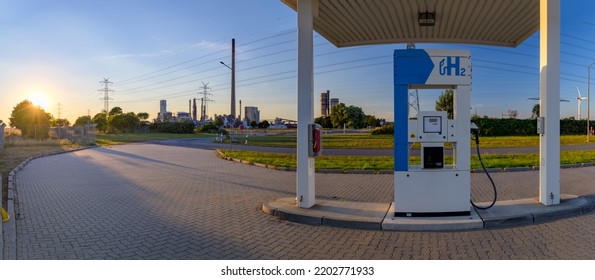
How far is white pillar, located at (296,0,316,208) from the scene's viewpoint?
251 inches

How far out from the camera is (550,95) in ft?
21.1

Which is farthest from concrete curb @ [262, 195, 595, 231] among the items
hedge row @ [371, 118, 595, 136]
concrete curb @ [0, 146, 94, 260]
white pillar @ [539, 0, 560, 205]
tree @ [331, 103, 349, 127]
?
tree @ [331, 103, 349, 127]

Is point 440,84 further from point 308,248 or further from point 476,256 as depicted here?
point 308,248

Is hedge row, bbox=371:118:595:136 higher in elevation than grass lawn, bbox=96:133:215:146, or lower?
higher

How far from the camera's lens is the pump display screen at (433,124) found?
5.87 meters

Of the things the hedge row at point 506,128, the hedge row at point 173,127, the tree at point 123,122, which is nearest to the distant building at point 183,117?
the hedge row at point 173,127

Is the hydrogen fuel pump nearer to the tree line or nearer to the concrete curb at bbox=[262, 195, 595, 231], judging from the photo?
the concrete curb at bbox=[262, 195, 595, 231]

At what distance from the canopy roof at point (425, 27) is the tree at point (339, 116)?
6822 cm

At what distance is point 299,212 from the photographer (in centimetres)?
619

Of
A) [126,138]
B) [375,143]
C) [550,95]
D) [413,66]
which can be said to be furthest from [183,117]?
[550,95]

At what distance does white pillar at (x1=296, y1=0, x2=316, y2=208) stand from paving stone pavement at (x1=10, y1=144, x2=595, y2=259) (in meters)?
0.88

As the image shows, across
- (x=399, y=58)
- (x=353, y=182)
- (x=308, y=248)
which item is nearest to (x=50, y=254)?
(x=308, y=248)

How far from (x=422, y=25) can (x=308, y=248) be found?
6360 mm

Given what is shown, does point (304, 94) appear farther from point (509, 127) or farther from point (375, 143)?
point (509, 127)
